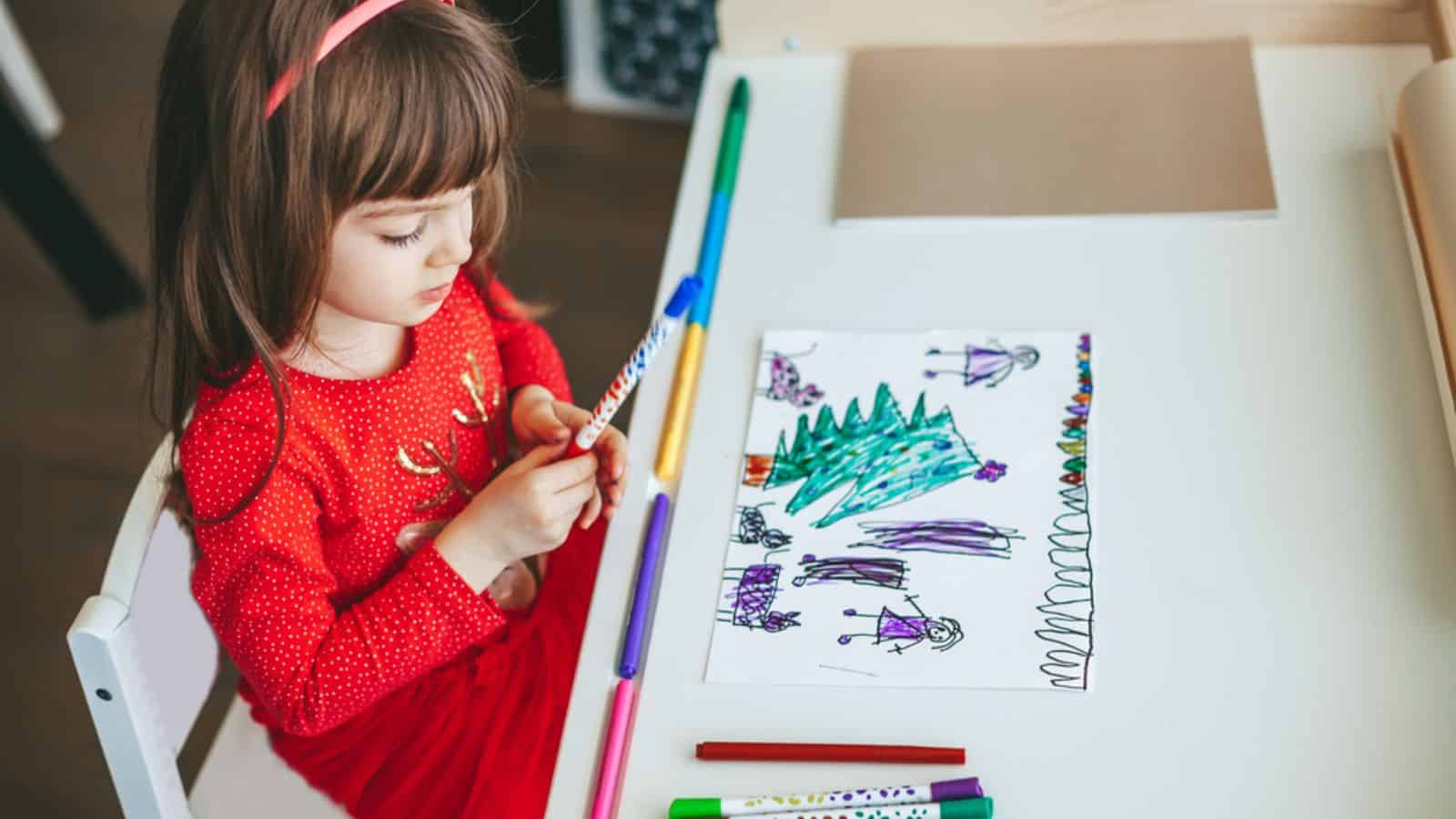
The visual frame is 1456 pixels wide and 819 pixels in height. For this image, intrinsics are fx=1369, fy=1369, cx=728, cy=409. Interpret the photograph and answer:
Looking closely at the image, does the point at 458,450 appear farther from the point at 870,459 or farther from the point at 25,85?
the point at 25,85

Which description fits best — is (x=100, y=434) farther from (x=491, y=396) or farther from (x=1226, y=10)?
(x=1226, y=10)

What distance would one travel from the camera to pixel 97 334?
213 cm

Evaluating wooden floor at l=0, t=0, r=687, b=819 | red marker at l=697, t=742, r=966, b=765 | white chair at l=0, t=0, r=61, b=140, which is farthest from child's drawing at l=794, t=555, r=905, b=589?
white chair at l=0, t=0, r=61, b=140

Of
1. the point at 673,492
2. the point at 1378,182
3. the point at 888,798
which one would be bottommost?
the point at 888,798

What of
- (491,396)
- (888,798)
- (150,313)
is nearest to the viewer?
(888,798)

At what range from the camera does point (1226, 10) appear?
106cm

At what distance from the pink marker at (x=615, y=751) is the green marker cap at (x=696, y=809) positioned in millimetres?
39

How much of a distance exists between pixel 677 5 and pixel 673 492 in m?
1.38

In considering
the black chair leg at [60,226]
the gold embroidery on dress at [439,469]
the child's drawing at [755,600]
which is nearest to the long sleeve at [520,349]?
the gold embroidery on dress at [439,469]

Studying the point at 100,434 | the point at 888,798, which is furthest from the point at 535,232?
the point at 888,798

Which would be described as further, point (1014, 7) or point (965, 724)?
point (1014, 7)

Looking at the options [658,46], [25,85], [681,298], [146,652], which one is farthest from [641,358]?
[25,85]

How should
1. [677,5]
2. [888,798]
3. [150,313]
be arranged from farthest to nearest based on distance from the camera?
1. [677,5]
2. [150,313]
3. [888,798]

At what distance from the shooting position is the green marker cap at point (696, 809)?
719 millimetres
